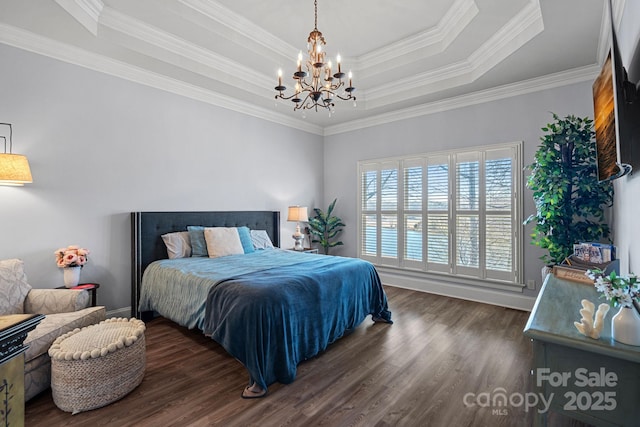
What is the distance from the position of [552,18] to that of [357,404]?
350 cm

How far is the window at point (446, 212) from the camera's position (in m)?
3.93

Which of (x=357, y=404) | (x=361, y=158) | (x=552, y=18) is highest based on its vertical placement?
(x=552, y=18)

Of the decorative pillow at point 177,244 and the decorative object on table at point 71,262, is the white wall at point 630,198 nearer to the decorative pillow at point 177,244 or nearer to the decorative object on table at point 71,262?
the decorative pillow at point 177,244

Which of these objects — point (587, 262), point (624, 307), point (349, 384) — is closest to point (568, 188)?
point (587, 262)

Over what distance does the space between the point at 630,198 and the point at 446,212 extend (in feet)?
8.12

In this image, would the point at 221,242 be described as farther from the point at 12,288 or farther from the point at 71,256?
the point at 12,288

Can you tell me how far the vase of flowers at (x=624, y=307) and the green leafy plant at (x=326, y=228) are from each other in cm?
447

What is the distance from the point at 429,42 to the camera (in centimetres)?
346

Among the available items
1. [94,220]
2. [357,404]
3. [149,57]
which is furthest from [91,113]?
[357,404]

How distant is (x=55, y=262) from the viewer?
9.70ft

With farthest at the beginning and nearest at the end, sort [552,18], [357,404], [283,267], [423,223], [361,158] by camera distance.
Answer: [361,158] → [423,223] → [283,267] → [552,18] → [357,404]

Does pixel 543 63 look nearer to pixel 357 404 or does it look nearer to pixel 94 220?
pixel 357 404

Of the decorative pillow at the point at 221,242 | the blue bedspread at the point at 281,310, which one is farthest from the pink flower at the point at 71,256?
the decorative pillow at the point at 221,242

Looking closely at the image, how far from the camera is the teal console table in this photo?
1100 mm
